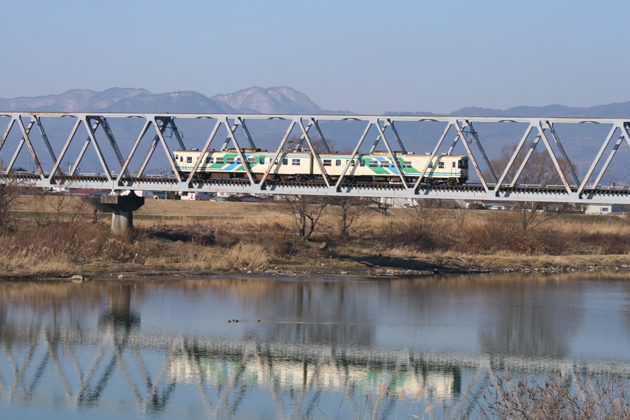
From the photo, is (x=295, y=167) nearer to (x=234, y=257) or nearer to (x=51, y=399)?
(x=234, y=257)

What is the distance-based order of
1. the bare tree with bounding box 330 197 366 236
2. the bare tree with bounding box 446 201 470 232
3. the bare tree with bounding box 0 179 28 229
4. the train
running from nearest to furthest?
the train
the bare tree with bounding box 0 179 28 229
the bare tree with bounding box 330 197 366 236
the bare tree with bounding box 446 201 470 232

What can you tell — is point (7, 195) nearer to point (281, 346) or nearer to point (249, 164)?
point (249, 164)

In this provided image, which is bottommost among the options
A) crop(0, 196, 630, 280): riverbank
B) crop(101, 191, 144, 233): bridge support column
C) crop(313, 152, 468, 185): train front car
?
crop(0, 196, 630, 280): riverbank

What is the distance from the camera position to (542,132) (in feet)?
144

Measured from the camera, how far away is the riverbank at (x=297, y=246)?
49219 mm

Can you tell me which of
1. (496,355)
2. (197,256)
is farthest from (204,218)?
(496,355)

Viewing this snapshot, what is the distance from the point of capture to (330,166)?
53.3 meters

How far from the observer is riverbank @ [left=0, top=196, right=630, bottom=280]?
49.2 meters

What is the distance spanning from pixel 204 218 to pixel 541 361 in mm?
56332

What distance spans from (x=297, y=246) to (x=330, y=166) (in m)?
10.1

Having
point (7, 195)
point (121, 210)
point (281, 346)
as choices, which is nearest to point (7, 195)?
point (7, 195)

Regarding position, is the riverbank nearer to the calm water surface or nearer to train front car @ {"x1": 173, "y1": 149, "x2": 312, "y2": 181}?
the calm water surface

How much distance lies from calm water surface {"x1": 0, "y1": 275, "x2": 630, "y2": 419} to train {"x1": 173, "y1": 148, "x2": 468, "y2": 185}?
9.36 meters

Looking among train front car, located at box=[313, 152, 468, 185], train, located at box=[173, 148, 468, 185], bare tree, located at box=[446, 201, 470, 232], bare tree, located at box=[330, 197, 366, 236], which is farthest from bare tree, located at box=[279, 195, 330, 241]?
bare tree, located at box=[446, 201, 470, 232]
